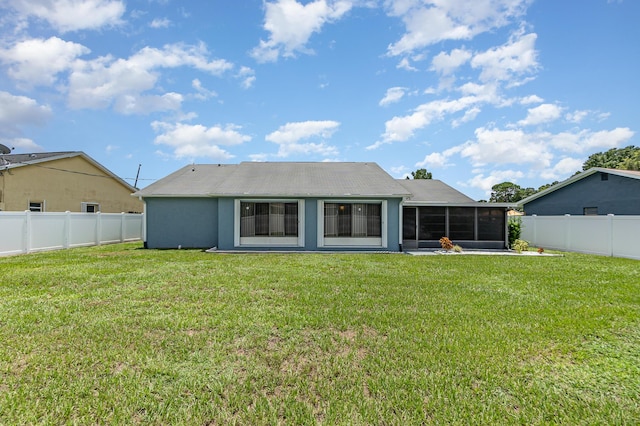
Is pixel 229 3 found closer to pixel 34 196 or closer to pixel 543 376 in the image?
pixel 543 376

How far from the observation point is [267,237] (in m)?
13.7

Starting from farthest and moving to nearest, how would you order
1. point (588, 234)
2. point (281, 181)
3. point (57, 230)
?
point (281, 181) < point (588, 234) < point (57, 230)

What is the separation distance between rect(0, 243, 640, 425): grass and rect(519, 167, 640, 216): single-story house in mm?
12728

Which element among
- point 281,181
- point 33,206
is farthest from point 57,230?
point 281,181

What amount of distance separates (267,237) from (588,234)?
14723mm

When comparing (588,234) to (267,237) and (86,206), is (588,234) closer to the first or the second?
(267,237)

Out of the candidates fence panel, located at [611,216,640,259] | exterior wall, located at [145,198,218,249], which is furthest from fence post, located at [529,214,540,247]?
exterior wall, located at [145,198,218,249]

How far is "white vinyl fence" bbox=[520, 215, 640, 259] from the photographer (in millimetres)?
12133

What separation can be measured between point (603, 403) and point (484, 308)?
2.60 meters

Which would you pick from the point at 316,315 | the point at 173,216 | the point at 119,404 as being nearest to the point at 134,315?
the point at 119,404

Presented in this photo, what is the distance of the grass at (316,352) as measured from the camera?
2.61 meters

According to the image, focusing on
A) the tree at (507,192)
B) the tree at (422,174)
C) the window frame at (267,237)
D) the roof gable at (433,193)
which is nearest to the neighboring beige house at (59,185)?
the window frame at (267,237)

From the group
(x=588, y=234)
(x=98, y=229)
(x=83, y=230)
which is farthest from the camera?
(x=98, y=229)

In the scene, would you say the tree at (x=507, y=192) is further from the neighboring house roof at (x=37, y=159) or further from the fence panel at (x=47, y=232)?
the fence panel at (x=47, y=232)
